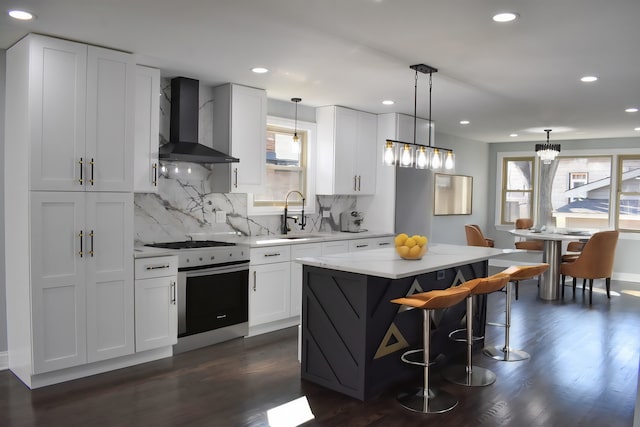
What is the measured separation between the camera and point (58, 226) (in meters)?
3.57

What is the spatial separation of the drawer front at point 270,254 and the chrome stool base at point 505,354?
2.05 metres

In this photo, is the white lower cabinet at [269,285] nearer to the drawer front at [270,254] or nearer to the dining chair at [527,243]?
the drawer front at [270,254]

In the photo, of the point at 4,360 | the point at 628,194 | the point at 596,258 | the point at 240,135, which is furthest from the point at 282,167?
the point at 628,194

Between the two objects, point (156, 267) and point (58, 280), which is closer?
point (58, 280)

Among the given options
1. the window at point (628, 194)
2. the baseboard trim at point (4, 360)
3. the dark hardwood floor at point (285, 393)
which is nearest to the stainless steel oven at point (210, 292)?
the dark hardwood floor at point (285, 393)

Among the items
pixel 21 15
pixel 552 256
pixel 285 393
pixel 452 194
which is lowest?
pixel 285 393

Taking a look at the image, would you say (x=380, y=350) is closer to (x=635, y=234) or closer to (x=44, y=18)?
(x=44, y=18)

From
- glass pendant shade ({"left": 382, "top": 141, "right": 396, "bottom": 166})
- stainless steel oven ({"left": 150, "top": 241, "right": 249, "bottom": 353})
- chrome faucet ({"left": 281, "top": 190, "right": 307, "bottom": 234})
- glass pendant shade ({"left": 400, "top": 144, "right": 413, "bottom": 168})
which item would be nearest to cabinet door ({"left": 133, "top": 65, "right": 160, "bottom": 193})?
stainless steel oven ({"left": 150, "top": 241, "right": 249, "bottom": 353})

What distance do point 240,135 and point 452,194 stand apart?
16.4 feet

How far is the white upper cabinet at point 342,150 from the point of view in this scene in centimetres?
605

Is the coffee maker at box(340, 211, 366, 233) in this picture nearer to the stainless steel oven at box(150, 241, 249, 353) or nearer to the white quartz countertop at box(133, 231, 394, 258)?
the white quartz countertop at box(133, 231, 394, 258)

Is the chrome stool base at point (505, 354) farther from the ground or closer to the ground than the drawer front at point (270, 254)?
closer to the ground

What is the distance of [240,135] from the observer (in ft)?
16.4

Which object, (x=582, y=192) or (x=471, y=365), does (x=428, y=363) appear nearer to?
(x=471, y=365)
